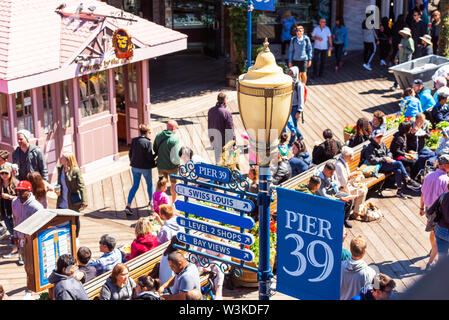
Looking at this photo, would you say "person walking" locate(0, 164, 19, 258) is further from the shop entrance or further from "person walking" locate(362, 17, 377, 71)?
"person walking" locate(362, 17, 377, 71)

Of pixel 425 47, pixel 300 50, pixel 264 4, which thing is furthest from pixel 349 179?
pixel 425 47

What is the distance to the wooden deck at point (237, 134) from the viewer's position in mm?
9219

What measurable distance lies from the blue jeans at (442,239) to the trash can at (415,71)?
27.6 ft

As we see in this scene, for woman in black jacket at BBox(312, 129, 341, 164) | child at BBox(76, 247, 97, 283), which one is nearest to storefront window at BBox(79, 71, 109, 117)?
woman in black jacket at BBox(312, 129, 341, 164)

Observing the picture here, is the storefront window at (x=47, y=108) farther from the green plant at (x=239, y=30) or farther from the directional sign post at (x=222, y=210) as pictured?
the directional sign post at (x=222, y=210)

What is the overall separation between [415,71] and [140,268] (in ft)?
34.6

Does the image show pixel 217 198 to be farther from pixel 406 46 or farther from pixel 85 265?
pixel 406 46

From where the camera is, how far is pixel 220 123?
38.9 feet

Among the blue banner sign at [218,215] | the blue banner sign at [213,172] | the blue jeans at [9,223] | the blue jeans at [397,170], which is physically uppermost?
the blue banner sign at [213,172]

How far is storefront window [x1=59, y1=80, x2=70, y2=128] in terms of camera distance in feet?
40.3

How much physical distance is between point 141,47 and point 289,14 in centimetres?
734

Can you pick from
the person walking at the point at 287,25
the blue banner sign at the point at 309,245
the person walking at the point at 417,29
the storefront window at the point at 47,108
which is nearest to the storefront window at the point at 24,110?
the storefront window at the point at 47,108

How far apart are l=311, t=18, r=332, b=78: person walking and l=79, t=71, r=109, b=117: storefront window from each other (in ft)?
23.5

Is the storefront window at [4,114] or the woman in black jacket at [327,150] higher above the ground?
the storefront window at [4,114]
